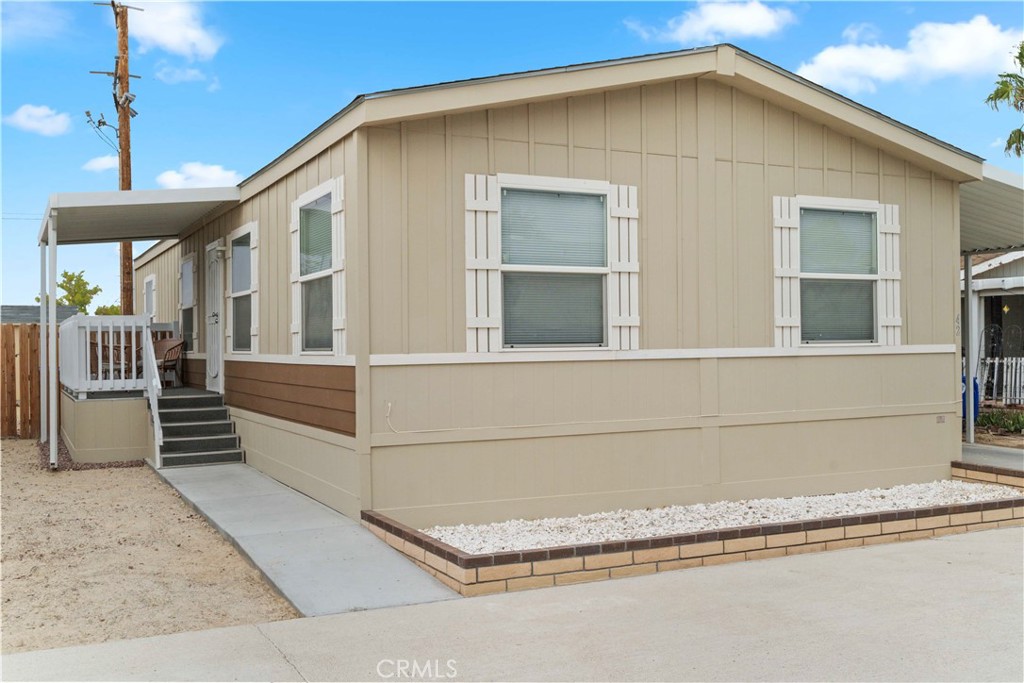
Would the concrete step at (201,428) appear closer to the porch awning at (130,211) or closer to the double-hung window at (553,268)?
the porch awning at (130,211)

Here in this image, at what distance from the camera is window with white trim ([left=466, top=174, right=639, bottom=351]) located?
6574mm

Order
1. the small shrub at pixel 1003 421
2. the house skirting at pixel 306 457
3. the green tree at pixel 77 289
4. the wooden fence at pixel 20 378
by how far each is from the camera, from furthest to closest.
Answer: the green tree at pixel 77 289, the wooden fence at pixel 20 378, the small shrub at pixel 1003 421, the house skirting at pixel 306 457

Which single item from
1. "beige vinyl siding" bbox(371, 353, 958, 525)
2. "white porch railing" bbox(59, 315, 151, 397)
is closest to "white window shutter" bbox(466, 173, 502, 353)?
"beige vinyl siding" bbox(371, 353, 958, 525)

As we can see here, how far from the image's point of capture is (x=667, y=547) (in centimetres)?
542

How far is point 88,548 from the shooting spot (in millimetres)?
5969

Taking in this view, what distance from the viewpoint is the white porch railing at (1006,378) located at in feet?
50.0

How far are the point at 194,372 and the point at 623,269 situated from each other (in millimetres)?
7315

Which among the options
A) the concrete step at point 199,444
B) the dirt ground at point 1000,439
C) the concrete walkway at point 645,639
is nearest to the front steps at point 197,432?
the concrete step at point 199,444

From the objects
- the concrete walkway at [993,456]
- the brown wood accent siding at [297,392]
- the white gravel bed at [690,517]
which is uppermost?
the brown wood accent siding at [297,392]

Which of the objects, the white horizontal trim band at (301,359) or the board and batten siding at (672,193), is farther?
the white horizontal trim band at (301,359)

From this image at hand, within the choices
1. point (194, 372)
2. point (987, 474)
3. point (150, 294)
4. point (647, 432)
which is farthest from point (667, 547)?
point (150, 294)

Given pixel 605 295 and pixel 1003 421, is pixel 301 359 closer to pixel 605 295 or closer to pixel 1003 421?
pixel 605 295

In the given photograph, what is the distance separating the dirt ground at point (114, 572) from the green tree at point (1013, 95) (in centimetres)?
988

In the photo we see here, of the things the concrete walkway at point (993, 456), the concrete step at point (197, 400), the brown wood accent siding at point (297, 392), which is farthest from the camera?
the concrete step at point (197, 400)
